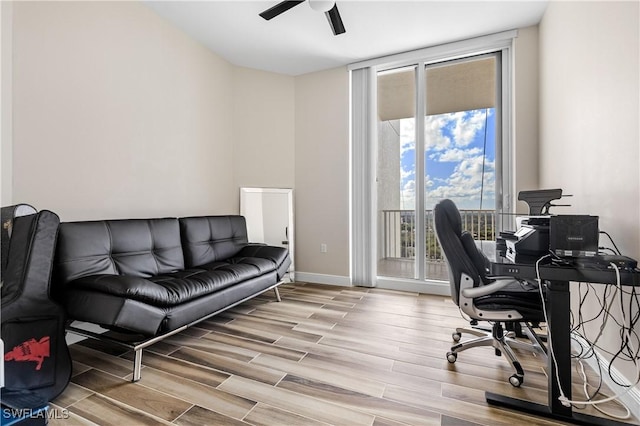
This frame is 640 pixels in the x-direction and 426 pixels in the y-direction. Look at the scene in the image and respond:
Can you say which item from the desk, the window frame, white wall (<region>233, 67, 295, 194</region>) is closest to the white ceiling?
the window frame

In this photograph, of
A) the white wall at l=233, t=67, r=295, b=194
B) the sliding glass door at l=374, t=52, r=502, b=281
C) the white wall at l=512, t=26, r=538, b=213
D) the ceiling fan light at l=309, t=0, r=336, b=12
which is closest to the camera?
the ceiling fan light at l=309, t=0, r=336, b=12

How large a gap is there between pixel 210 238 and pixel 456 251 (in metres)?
2.35

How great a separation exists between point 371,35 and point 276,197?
223cm

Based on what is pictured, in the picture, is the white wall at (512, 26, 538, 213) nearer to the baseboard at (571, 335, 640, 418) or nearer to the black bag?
the baseboard at (571, 335, 640, 418)

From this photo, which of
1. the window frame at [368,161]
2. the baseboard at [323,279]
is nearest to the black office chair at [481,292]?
the window frame at [368,161]

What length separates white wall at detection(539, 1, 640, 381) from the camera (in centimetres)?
148

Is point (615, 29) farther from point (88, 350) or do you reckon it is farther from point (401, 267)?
point (88, 350)

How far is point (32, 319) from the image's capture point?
147 centimetres

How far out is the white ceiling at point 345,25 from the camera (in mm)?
2678

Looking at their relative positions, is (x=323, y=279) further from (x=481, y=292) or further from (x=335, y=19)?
(x=335, y=19)

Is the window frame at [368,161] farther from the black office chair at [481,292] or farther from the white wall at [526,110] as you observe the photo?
the black office chair at [481,292]

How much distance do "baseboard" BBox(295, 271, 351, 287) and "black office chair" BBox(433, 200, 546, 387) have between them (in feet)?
6.53

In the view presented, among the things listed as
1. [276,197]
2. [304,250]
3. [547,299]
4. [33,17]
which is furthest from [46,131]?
[547,299]

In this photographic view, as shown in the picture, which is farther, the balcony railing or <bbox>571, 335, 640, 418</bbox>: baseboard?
the balcony railing
